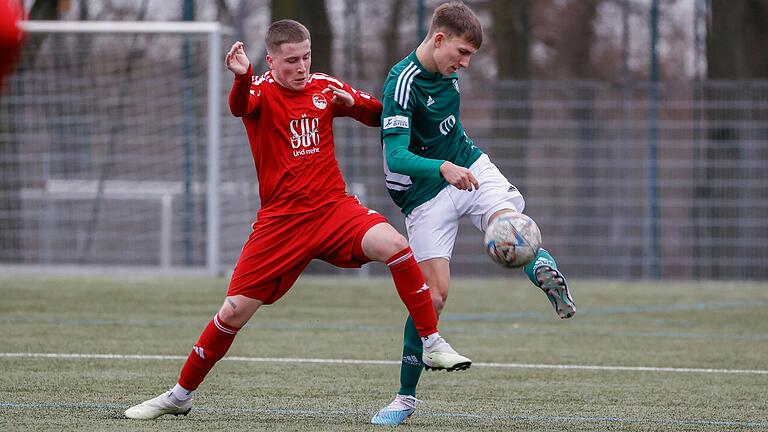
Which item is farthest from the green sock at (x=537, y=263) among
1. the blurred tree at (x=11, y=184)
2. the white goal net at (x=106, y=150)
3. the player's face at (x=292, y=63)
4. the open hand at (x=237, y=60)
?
the blurred tree at (x=11, y=184)

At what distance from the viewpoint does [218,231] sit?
13.1m

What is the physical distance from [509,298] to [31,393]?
258 inches

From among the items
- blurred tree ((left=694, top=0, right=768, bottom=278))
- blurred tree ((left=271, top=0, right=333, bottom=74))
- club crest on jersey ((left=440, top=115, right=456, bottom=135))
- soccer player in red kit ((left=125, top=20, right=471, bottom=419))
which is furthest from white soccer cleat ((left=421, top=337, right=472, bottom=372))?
blurred tree ((left=271, top=0, right=333, bottom=74))

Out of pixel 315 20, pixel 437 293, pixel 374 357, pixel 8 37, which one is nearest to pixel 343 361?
pixel 374 357

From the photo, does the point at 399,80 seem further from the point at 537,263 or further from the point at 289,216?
the point at 537,263

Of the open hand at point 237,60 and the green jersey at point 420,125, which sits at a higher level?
the open hand at point 237,60

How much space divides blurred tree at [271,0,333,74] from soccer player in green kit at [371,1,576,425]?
33.2 feet

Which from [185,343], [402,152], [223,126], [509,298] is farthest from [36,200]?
[402,152]

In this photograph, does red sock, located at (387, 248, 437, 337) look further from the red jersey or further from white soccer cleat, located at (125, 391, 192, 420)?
white soccer cleat, located at (125, 391, 192, 420)

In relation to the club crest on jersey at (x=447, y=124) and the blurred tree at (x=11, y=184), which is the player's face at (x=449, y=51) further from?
the blurred tree at (x=11, y=184)

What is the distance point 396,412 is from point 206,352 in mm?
810

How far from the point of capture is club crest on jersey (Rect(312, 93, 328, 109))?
5.46 m

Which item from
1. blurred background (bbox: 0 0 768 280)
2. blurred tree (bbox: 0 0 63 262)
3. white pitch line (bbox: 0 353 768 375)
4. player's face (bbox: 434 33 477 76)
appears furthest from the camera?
blurred tree (bbox: 0 0 63 262)

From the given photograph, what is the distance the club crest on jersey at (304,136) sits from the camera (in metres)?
5.39
